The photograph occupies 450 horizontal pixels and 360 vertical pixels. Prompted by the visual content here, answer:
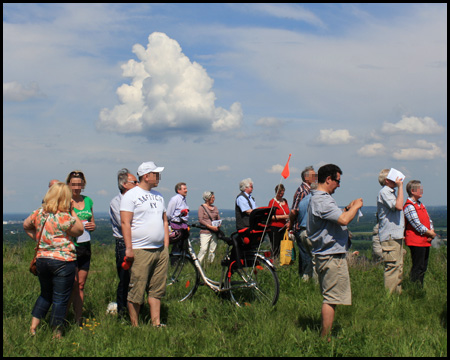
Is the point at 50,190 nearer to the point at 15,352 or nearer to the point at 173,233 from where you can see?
the point at 15,352

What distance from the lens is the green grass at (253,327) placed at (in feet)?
16.3

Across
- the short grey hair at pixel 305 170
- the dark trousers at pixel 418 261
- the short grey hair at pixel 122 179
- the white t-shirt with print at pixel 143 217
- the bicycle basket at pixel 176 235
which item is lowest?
the dark trousers at pixel 418 261

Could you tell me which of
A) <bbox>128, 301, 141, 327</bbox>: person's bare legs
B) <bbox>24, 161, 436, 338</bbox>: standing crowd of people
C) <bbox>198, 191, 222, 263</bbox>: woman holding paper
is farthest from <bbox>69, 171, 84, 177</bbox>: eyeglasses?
<bbox>198, 191, 222, 263</bbox>: woman holding paper

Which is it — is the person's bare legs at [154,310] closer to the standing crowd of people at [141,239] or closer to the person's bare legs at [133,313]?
the standing crowd of people at [141,239]

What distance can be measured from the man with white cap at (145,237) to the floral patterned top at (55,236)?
2.04 feet

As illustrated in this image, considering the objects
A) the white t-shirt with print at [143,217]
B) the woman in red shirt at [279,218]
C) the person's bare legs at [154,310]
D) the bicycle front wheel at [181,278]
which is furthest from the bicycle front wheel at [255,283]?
the woman in red shirt at [279,218]

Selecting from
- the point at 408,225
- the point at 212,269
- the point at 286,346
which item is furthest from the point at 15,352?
the point at 408,225

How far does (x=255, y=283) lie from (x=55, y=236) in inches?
114

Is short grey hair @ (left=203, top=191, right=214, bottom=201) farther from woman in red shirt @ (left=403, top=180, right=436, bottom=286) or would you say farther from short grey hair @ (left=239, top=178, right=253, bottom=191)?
woman in red shirt @ (left=403, top=180, right=436, bottom=286)

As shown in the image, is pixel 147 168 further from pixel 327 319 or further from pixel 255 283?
pixel 327 319

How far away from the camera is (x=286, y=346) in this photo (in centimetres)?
507

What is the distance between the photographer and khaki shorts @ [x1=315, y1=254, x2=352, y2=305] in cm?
521

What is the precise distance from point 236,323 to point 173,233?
2.01 metres

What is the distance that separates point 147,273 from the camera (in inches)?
230
